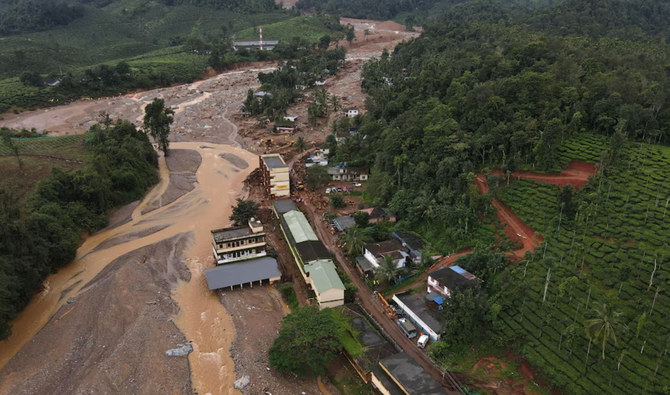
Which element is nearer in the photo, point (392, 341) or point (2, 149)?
point (392, 341)

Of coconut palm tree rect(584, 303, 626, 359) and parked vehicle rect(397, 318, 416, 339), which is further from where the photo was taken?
parked vehicle rect(397, 318, 416, 339)

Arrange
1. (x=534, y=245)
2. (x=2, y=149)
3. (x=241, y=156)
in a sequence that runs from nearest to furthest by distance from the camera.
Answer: (x=534, y=245)
(x=2, y=149)
(x=241, y=156)

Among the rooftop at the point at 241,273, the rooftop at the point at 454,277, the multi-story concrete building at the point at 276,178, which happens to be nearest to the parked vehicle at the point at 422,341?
the rooftop at the point at 454,277

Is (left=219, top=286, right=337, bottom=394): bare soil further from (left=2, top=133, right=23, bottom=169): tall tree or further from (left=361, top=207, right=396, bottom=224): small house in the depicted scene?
(left=2, top=133, right=23, bottom=169): tall tree

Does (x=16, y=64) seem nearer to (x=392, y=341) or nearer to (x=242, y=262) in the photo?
(x=242, y=262)

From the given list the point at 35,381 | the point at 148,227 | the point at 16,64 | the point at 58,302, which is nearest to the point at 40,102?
the point at 16,64

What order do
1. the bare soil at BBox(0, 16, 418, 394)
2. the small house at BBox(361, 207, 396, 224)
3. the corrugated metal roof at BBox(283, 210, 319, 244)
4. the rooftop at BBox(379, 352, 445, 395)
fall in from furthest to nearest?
the small house at BBox(361, 207, 396, 224)
the corrugated metal roof at BBox(283, 210, 319, 244)
the bare soil at BBox(0, 16, 418, 394)
the rooftop at BBox(379, 352, 445, 395)

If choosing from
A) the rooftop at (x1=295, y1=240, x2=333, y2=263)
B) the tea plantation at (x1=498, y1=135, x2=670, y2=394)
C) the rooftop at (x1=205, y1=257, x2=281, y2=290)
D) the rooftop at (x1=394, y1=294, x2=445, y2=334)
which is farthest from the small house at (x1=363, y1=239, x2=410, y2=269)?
the tea plantation at (x1=498, y1=135, x2=670, y2=394)

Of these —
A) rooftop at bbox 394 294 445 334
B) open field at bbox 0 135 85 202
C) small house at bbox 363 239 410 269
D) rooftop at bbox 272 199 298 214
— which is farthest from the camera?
open field at bbox 0 135 85 202
